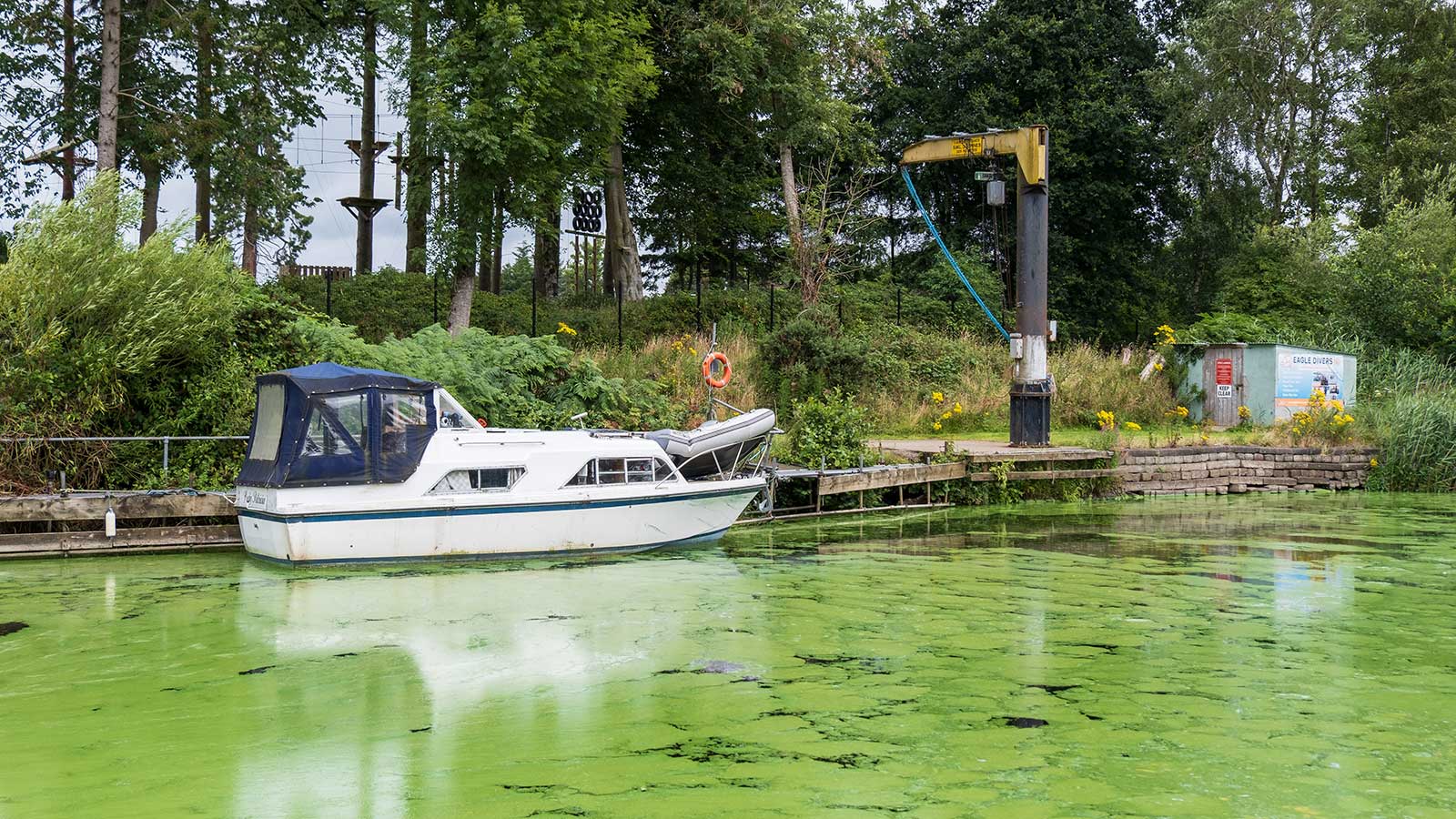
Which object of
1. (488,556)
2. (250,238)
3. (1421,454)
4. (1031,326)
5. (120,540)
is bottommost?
(488,556)

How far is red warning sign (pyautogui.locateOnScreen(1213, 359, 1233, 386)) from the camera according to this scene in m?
22.8

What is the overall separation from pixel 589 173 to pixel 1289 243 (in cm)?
1966

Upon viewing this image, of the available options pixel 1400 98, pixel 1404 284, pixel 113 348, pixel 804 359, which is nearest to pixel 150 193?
pixel 113 348

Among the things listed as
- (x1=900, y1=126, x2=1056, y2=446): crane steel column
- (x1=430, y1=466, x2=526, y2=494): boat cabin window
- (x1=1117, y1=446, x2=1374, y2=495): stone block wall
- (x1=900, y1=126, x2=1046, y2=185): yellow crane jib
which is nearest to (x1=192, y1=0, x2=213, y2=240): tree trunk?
(x1=430, y1=466, x2=526, y2=494): boat cabin window

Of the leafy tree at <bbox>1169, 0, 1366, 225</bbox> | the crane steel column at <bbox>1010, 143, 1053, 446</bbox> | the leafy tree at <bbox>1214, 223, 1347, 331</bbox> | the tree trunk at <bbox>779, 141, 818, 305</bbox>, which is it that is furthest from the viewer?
the leafy tree at <bbox>1169, 0, 1366, 225</bbox>

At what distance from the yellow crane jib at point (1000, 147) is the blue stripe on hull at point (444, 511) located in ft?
Answer: 29.5

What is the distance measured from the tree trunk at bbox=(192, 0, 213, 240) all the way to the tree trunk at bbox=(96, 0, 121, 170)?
1782 millimetres

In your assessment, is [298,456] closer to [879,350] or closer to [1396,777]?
[1396,777]

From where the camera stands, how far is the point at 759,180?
110ft

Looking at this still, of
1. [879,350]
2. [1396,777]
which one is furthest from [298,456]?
[879,350]

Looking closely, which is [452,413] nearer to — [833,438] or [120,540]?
[120,540]

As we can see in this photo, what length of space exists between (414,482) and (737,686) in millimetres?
5636

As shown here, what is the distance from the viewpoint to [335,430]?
467 inches

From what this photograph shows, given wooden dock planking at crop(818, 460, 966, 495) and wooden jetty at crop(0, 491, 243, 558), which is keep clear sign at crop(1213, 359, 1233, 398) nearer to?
wooden dock planking at crop(818, 460, 966, 495)
